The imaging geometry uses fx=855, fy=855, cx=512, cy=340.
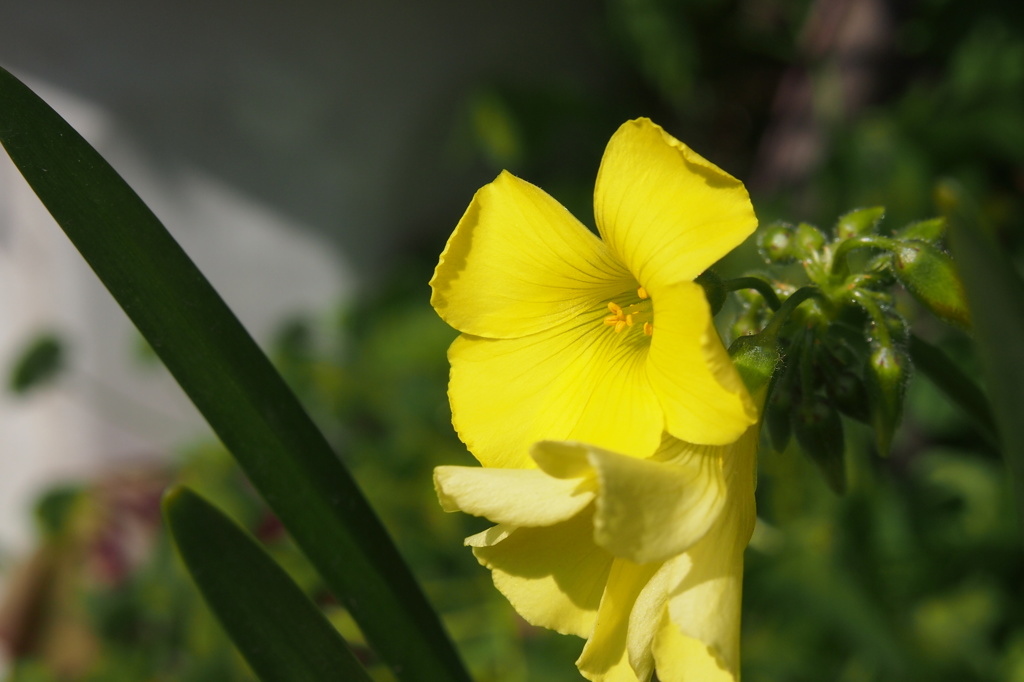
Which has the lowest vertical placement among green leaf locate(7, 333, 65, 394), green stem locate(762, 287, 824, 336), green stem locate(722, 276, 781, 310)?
green stem locate(762, 287, 824, 336)

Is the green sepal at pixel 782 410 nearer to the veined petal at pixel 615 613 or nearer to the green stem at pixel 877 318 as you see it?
the green stem at pixel 877 318

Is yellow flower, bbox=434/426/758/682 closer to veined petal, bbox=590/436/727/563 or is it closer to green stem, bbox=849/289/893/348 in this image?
veined petal, bbox=590/436/727/563

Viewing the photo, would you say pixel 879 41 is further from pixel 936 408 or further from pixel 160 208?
pixel 160 208

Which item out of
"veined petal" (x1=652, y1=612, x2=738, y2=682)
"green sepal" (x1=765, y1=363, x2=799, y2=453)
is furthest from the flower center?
"veined petal" (x1=652, y1=612, x2=738, y2=682)

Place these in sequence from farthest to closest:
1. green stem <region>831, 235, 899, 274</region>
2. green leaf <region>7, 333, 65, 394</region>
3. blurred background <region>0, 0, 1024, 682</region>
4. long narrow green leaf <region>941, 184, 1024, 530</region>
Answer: green leaf <region>7, 333, 65, 394</region>
blurred background <region>0, 0, 1024, 682</region>
green stem <region>831, 235, 899, 274</region>
long narrow green leaf <region>941, 184, 1024, 530</region>

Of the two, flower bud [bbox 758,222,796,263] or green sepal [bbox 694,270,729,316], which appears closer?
green sepal [bbox 694,270,729,316]

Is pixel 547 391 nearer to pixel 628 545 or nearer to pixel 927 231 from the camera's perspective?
pixel 628 545

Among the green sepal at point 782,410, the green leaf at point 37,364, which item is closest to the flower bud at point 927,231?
the green sepal at point 782,410

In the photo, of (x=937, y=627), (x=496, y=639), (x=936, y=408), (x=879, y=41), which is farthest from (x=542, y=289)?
(x=879, y=41)
